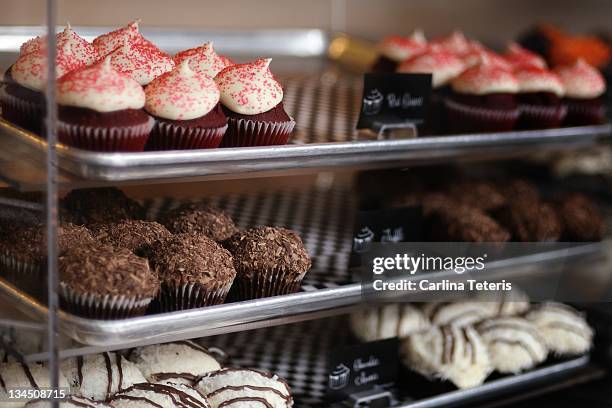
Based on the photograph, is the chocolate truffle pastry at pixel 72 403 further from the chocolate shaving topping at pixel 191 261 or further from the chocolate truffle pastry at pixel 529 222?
the chocolate truffle pastry at pixel 529 222

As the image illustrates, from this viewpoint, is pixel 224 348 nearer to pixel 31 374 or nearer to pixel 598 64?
pixel 31 374

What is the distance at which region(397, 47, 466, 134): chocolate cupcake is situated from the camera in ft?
7.57

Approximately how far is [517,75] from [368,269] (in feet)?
2.57

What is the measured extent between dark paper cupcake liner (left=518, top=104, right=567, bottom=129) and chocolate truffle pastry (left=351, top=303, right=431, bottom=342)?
0.59 m

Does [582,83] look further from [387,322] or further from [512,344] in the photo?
[387,322]

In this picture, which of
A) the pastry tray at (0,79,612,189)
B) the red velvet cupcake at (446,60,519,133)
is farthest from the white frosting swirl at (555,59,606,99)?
the red velvet cupcake at (446,60,519,133)

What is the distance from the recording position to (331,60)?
302cm

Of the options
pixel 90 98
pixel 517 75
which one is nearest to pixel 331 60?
pixel 517 75

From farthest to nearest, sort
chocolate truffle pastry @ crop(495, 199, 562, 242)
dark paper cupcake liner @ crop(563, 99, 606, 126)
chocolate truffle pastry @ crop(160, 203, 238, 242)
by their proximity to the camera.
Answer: dark paper cupcake liner @ crop(563, 99, 606, 126) < chocolate truffle pastry @ crop(495, 199, 562, 242) < chocolate truffle pastry @ crop(160, 203, 238, 242)

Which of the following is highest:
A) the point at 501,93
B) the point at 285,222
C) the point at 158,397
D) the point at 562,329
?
the point at 501,93

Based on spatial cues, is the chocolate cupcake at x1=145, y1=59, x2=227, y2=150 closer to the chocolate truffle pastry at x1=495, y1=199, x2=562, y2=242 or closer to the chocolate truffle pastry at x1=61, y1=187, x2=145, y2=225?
the chocolate truffle pastry at x1=61, y1=187, x2=145, y2=225

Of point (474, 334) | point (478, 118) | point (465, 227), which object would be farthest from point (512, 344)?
point (478, 118)

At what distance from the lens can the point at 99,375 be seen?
1.74 meters

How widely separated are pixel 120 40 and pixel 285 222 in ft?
3.05
